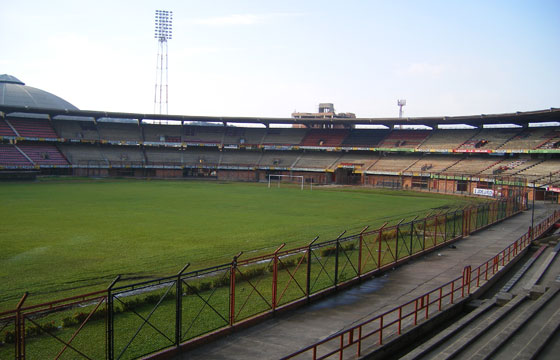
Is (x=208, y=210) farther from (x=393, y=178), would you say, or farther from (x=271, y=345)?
(x=393, y=178)

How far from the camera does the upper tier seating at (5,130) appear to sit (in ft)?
238

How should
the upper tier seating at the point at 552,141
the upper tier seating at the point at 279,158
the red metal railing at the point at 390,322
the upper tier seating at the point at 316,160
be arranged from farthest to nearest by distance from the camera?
1. the upper tier seating at the point at 279,158
2. the upper tier seating at the point at 316,160
3. the upper tier seating at the point at 552,141
4. the red metal railing at the point at 390,322

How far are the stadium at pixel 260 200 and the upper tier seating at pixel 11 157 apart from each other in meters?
0.27

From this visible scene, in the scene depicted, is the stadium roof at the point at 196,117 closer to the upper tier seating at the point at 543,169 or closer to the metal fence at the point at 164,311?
the upper tier seating at the point at 543,169

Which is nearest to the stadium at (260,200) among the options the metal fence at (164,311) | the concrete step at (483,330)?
the metal fence at (164,311)

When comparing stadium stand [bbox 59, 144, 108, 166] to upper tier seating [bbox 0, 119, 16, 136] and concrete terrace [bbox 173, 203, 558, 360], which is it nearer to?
upper tier seating [bbox 0, 119, 16, 136]

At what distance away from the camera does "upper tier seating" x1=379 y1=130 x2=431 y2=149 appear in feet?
262

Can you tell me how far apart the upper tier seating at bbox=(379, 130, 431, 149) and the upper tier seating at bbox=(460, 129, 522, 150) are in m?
9.64

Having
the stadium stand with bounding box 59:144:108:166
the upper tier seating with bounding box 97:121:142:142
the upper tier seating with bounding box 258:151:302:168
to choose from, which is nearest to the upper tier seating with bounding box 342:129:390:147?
the upper tier seating with bounding box 258:151:302:168

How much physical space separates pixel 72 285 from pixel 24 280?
6.71 ft

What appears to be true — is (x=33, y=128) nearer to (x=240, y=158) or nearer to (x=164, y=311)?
(x=240, y=158)

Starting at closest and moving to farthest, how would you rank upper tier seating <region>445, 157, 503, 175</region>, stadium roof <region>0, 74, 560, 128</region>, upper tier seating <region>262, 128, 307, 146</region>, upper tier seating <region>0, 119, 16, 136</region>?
upper tier seating <region>445, 157, 503, 175</region> < stadium roof <region>0, 74, 560, 128</region> < upper tier seating <region>0, 119, 16, 136</region> < upper tier seating <region>262, 128, 307, 146</region>

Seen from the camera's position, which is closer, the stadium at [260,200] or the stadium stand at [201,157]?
the stadium at [260,200]

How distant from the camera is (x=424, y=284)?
703 inches
